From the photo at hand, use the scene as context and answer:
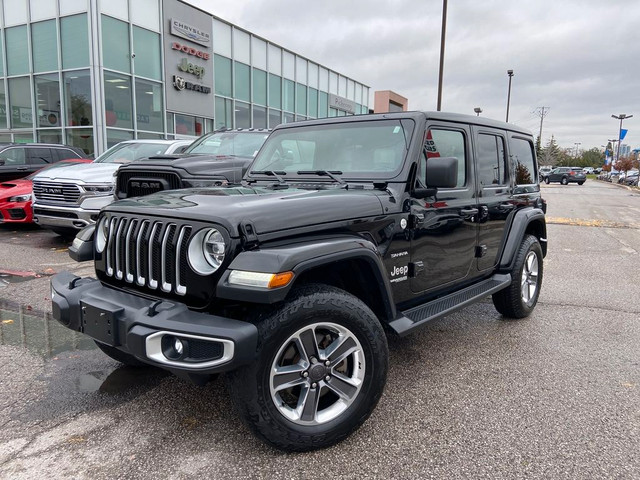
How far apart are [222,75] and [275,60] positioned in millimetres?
3960

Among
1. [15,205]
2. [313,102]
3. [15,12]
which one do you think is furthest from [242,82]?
[15,205]

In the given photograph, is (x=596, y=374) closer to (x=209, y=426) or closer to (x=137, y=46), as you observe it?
(x=209, y=426)

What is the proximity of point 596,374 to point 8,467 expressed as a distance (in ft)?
12.4

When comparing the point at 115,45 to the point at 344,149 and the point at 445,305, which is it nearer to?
the point at 344,149

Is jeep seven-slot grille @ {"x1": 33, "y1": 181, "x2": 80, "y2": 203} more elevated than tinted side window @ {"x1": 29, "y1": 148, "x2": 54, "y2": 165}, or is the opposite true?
tinted side window @ {"x1": 29, "y1": 148, "x2": 54, "y2": 165}

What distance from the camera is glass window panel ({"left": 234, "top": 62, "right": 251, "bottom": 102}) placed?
21938 millimetres

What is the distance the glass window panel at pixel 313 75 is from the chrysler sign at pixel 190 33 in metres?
8.18

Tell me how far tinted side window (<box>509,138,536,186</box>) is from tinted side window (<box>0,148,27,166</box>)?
35.9ft

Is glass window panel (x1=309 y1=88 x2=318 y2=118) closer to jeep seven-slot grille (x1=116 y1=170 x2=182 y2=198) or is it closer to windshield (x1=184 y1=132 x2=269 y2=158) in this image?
windshield (x1=184 y1=132 x2=269 y2=158)

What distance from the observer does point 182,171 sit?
6254mm

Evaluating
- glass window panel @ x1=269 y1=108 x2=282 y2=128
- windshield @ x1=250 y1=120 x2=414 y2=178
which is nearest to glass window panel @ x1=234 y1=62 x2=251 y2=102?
glass window panel @ x1=269 y1=108 x2=282 y2=128

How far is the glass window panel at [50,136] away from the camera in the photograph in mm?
17172

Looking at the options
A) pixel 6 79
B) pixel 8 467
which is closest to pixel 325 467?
pixel 8 467

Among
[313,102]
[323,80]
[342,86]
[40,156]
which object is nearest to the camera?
[40,156]
